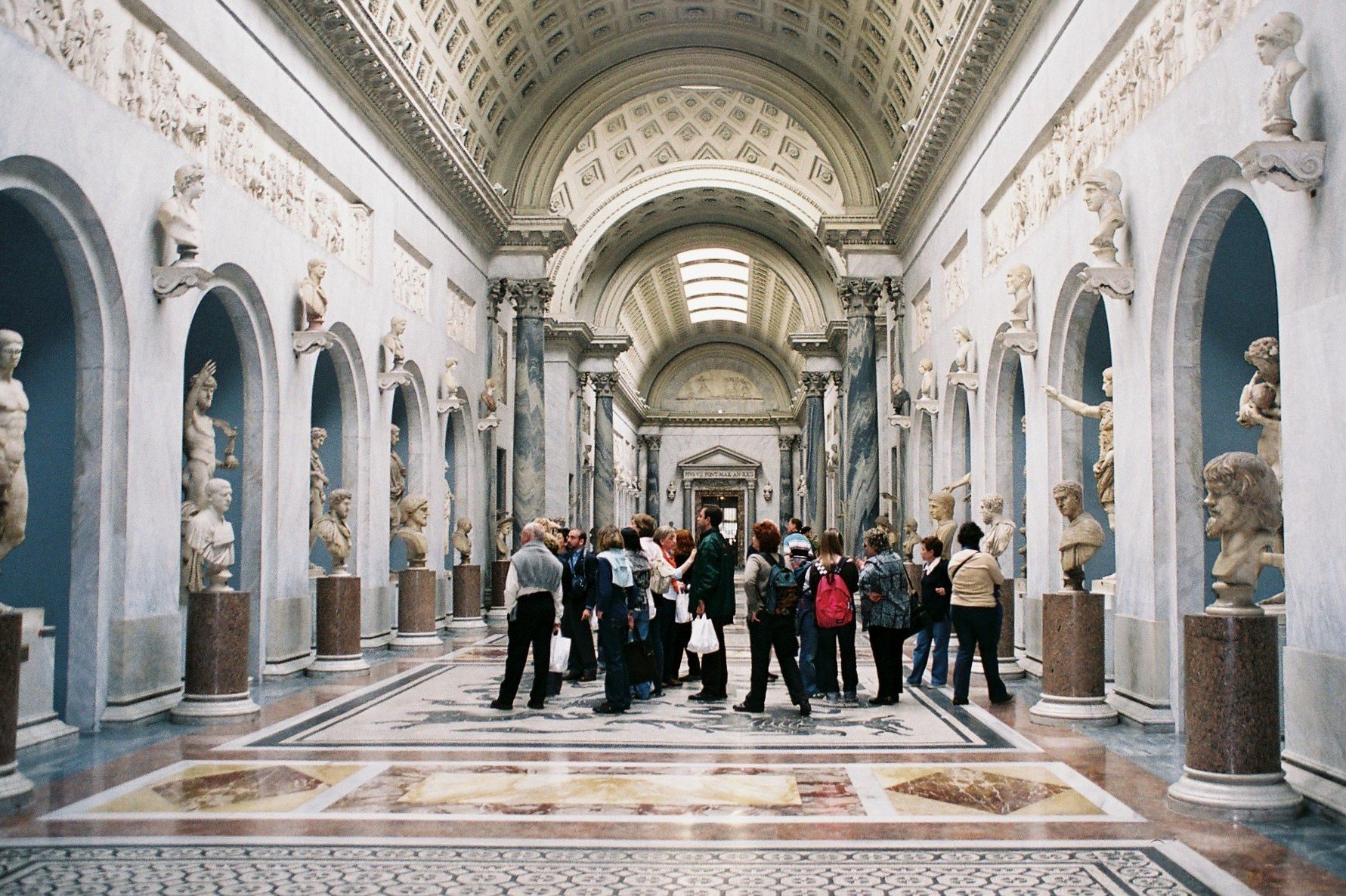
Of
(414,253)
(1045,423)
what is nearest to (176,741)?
(1045,423)

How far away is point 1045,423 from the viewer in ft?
47.0

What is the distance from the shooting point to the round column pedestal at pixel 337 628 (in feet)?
48.0

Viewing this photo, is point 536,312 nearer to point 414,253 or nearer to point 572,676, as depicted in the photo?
point 414,253

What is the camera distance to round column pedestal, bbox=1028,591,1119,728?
10445 mm

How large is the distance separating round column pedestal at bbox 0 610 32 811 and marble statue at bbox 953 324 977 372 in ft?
46.4

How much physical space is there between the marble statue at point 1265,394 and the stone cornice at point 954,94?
24.2 ft

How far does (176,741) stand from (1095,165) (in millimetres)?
10640

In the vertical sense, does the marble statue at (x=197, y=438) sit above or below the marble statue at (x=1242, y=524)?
above

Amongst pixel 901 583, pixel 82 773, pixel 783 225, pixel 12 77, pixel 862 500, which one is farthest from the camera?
pixel 783 225

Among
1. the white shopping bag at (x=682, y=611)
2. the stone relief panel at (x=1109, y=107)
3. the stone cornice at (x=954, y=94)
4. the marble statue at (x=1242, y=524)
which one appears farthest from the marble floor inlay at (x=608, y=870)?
the stone cornice at (x=954, y=94)

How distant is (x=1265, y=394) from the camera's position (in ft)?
29.0

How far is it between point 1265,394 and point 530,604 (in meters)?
6.63

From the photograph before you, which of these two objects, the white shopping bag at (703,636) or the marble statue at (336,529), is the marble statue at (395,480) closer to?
the marble statue at (336,529)

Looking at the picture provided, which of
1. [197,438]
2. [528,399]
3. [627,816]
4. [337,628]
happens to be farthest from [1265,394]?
[528,399]
